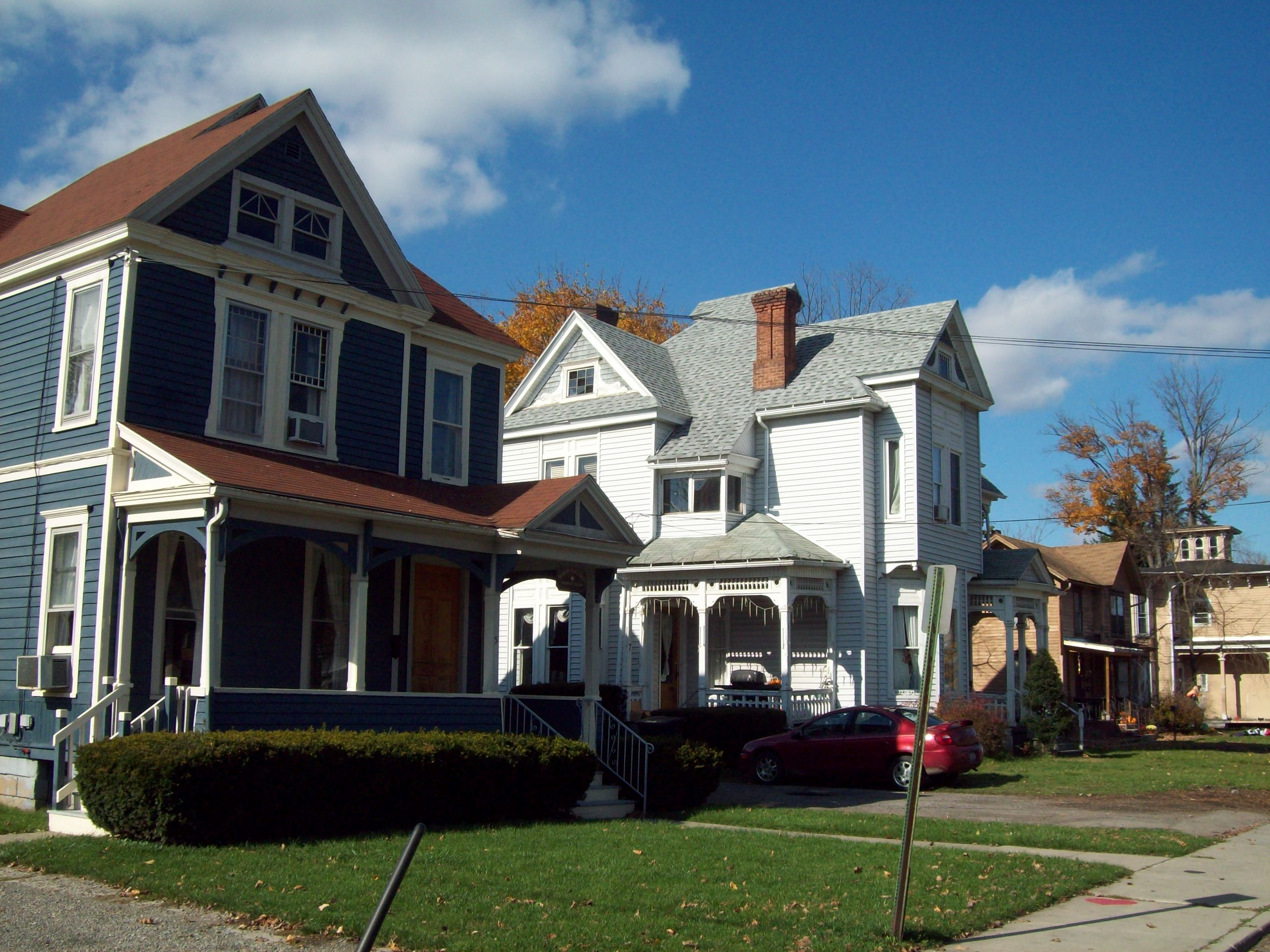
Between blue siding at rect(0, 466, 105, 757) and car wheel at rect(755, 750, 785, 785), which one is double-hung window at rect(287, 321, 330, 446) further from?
car wheel at rect(755, 750, 785, 785)

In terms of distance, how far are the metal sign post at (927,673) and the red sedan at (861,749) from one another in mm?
12195

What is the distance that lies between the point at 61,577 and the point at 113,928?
816cm

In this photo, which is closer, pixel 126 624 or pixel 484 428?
pixel 126 624

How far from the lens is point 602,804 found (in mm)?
16141

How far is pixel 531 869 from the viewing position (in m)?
10.9

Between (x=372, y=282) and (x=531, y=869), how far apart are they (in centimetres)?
1062

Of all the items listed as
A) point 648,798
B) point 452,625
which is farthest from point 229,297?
point 648,798

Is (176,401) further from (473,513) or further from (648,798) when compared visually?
(648,798)

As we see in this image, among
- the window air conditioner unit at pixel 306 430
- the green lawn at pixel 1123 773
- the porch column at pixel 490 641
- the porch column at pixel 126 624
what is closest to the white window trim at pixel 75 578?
the porch column at pixel 126 624

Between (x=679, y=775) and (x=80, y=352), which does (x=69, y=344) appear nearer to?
(x=80, y=352)

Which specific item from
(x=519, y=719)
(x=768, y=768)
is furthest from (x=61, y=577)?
(x=768, y=768)

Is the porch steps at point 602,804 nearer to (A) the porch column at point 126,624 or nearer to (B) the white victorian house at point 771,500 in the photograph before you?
(A) the porch column at point 126,624

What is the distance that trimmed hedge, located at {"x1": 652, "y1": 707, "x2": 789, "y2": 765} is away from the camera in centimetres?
2420

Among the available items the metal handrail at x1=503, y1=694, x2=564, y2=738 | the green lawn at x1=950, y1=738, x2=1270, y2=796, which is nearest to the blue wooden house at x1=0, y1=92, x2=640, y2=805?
the metal handrail at x1=503, y1=694, x2=564, y2=738
